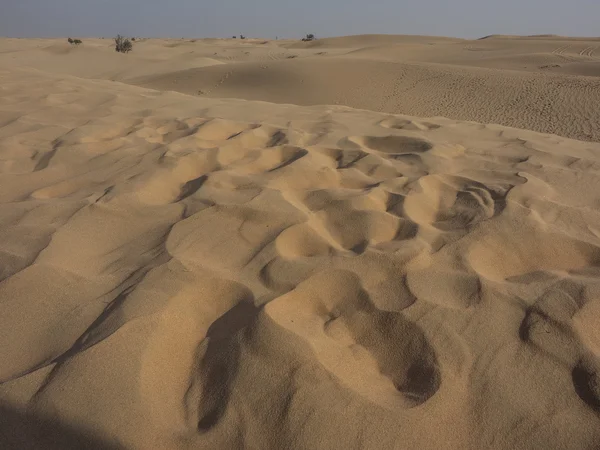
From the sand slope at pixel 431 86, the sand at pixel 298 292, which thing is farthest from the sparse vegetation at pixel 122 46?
the sand at pixel 298 292

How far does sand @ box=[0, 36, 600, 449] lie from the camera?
42.9 inches

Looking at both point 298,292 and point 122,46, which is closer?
point 298,292

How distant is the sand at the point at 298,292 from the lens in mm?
1089

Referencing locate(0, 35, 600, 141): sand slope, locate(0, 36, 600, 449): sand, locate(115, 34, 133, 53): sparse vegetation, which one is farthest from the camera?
locate(115, 34, 133, 53): sparse vegetation

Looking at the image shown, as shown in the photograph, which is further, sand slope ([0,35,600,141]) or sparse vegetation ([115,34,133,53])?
sparse vegetation ([115,34,133,53])

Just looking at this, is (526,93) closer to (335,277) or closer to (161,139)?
(161,139)

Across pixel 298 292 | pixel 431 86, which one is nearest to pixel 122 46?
pixel 431 86

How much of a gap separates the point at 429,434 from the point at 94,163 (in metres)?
2.40

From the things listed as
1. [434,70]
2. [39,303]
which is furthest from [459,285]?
[434,70]

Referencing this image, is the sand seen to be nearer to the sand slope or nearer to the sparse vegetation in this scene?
the sand slope

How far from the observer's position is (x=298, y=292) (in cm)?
148

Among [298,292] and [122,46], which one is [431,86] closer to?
[298,292]

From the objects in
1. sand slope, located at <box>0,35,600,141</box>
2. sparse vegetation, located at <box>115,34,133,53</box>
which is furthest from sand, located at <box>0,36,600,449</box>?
sparse vegetation, located at <box>115,34,133,53</box>

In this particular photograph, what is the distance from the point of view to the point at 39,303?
4.84 ft
